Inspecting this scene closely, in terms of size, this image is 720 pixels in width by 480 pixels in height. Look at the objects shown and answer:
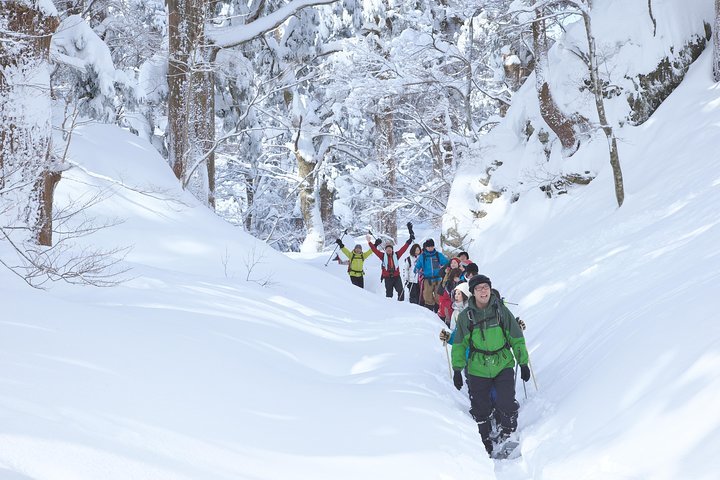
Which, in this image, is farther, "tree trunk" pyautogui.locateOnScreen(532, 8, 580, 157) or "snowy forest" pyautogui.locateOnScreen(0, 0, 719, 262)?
"tree trunk" pyautogui.locateOnScreen(532, 8, 580, 157)

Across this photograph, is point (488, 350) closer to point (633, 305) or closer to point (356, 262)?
point (633, 305)

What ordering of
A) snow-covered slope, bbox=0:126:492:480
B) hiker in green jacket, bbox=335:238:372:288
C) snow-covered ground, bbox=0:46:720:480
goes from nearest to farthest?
snow-covered slope, bbox=0:126:492:480, snow-covered ground, bbox=0:46:720:480, hiker in green jacket, bbox=335:238:372:288

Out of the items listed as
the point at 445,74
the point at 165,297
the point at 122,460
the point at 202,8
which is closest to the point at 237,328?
the point at 165,297

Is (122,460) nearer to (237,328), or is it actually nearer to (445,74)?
Result: (237,328)

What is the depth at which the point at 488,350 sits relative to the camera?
6148 mm

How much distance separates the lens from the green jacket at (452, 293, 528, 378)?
6145mm

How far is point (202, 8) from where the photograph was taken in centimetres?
1259

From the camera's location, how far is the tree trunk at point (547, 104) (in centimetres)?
1520

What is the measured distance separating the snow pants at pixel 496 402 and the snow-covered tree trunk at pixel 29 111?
431 cm

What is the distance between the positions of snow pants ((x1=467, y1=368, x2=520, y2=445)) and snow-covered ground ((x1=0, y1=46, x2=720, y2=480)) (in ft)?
0.50

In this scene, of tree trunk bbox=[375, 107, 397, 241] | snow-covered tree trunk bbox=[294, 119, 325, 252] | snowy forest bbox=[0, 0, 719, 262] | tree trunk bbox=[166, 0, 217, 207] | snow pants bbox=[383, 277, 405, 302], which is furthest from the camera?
snow-covered tree trunk bbox=[294, 119, 325, 252]

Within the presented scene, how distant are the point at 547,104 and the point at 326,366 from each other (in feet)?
34.5

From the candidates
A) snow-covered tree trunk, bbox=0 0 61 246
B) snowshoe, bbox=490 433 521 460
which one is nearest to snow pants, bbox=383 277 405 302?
snow-covered tree trunk, bbox=0 0 61 246

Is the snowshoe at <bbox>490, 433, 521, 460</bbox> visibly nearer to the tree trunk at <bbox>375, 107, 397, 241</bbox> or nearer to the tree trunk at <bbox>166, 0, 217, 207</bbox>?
the tree trunk at <bbox>166, 0, 217, 207</bbox>
